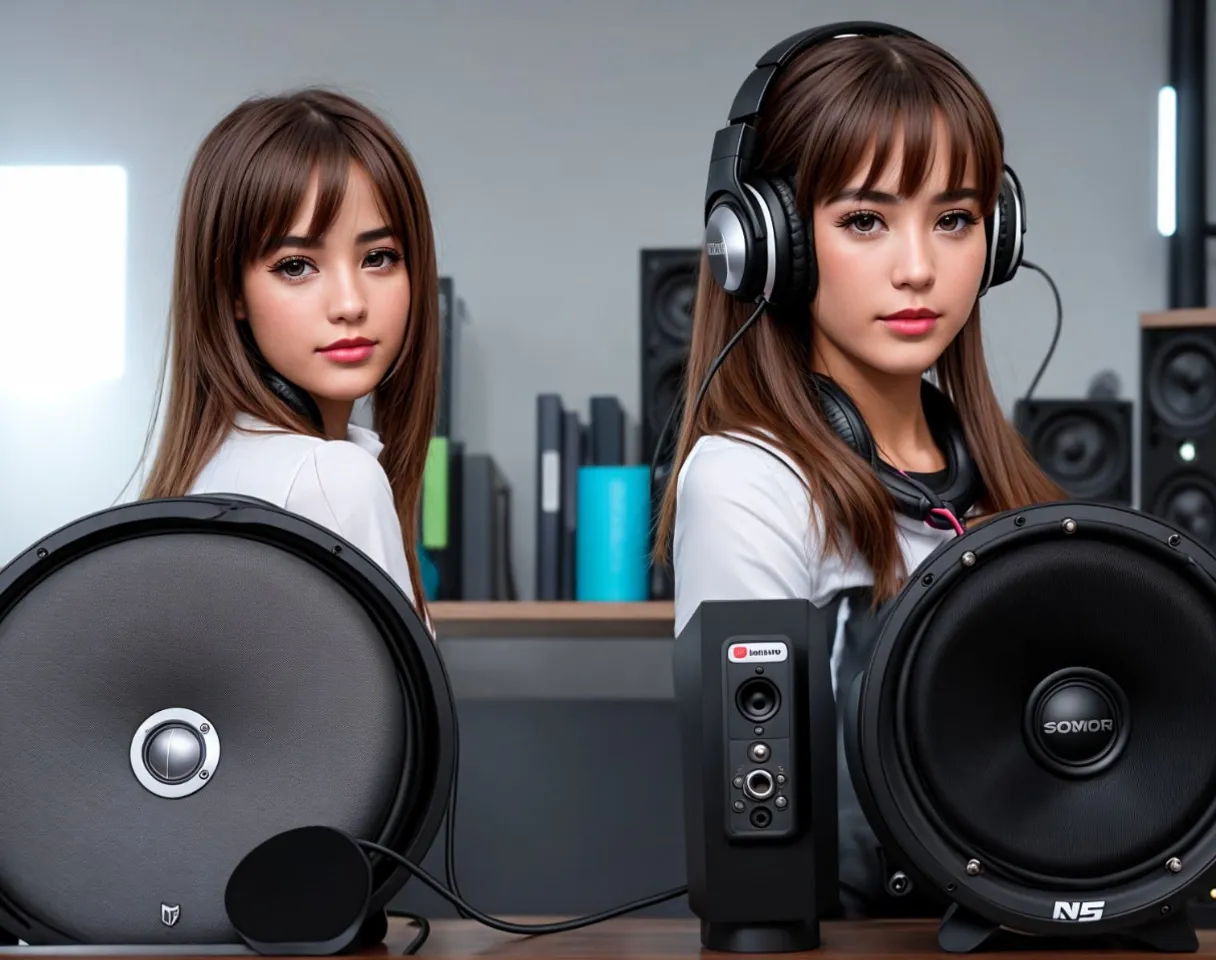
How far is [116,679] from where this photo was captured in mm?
731

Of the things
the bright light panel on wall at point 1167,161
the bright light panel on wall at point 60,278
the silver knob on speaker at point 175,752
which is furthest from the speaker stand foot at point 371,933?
the bright light panel on wall at point 1167,161

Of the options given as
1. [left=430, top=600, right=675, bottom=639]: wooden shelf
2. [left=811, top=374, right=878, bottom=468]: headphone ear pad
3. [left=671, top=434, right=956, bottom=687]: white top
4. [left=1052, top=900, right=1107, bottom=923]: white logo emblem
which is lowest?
[left=430, top=600, right=675, bottom=639]: wooden shelf

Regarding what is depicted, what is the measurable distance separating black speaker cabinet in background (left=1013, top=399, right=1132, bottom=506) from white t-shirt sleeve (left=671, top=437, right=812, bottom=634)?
1466mm

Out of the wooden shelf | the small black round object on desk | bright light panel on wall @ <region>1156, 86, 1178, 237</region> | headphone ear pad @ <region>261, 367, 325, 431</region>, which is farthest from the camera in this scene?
bright light panel on wall @ <region>1156, 86, 1178, 237</region>

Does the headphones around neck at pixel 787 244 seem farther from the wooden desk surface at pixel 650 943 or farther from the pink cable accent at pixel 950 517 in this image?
the wooden desk surface at pixel 650 943

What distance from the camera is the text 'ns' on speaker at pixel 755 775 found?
0.73m

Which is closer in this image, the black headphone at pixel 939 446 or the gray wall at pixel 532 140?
the black headphone at pixel 939 446

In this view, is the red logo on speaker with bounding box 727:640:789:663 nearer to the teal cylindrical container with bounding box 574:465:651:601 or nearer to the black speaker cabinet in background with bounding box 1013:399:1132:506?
the teal cylindrical container with bounding box 574:465:651:601

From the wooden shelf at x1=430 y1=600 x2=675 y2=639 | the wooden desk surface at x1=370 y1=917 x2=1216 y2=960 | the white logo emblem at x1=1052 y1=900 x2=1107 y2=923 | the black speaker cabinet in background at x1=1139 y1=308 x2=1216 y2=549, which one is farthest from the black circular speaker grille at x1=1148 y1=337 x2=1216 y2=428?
the white logo emblem at x1=1052 y1=900 x2=1107 y2=923

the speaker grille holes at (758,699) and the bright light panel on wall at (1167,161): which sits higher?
the bright light panel on wall at (1167,161)

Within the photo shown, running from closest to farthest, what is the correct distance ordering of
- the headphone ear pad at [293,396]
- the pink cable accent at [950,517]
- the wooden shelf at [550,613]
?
the pink cable accent at [950,517], the headphone ear pad at [293,396], the wooden shelf at [550,613]

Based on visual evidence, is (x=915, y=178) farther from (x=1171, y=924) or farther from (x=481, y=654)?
(x=481, y=654)

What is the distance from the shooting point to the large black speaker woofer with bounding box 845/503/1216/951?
0.73 m

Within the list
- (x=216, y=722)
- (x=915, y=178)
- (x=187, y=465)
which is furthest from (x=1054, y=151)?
(x=216, y=722)
